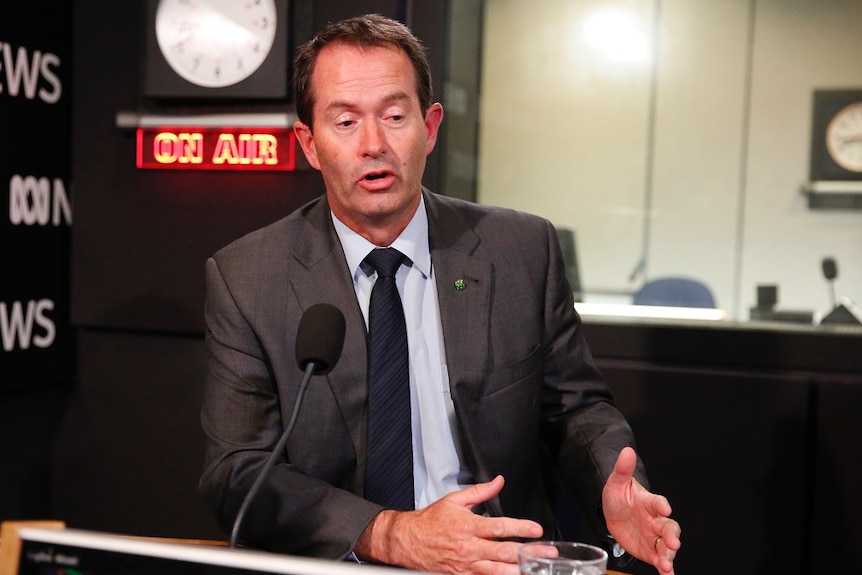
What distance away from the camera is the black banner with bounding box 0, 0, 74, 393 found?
9.61 ft

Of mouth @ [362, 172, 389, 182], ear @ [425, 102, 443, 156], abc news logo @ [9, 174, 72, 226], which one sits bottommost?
abc news logo @ [9, 174, 72, 226]

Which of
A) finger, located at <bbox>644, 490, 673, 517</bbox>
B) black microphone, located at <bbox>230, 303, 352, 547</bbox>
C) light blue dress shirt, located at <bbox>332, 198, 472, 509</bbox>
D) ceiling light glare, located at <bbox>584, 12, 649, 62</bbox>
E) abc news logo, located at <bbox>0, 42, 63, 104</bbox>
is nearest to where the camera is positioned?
black microphone, located at <bbox>230, 303, 352, 547</bbox>

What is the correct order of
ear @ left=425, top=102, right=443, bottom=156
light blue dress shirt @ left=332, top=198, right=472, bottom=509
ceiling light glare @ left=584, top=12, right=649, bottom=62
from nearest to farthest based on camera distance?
light blue dress shirt @ left=332, top=198, right=472, bottom=509, ear @ left=425, top=102, right=443, bottom=156, ceiling light glare @ left=584, top=12, right=649, bottom=62

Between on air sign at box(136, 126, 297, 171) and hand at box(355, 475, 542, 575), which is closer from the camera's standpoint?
hand at box(355, 475, 542, 575)

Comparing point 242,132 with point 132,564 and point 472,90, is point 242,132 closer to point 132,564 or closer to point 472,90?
point 472,90

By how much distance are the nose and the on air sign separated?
117 centimetres

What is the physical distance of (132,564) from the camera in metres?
0.88

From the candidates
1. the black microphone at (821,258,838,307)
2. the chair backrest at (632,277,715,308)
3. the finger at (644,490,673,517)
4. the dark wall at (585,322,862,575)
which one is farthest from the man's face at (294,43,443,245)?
the black microphone at (821,258,838,307)

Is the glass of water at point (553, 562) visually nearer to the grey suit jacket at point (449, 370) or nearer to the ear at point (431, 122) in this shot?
the grey suit jacket at point (449, 370)

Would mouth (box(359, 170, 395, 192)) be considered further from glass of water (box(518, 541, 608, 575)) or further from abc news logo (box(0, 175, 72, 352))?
abc news logo (box(0, 175, 72, 352))

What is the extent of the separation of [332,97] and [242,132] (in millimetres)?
1231

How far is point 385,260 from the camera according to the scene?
188 cm

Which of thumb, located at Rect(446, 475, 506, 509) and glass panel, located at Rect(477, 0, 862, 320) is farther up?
glass panel, located at Rect(477, 0, 862, 320)

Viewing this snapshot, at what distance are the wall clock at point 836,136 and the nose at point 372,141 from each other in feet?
5.62
